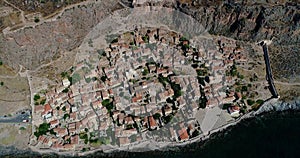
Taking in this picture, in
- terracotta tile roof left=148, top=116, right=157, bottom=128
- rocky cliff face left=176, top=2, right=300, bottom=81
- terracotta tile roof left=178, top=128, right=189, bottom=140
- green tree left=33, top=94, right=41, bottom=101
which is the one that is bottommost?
terracotta tile roof left=178, top=128, right=189, bottom=140

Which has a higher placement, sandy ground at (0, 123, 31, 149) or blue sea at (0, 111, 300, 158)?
sandy ground at (0, 123, 31, 149)

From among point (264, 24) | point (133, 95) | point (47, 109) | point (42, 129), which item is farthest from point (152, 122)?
point (264, 24)

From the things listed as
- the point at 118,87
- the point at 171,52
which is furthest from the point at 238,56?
the point at 118,87

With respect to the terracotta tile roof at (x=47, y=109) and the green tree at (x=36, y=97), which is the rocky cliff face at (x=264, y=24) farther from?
the green tree at (x=36, y=97)

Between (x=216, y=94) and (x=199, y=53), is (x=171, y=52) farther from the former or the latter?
(x=216, y=94)

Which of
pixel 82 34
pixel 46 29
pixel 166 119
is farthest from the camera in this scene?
pixel 82 34

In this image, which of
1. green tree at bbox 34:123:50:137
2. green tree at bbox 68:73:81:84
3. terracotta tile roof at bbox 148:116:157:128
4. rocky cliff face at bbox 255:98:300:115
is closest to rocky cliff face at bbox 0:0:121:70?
green tree at bbox 68:73:81:84

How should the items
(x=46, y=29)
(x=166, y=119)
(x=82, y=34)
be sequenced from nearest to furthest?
(x=166, y=119) → (x=46, y=29) → (x=82, y=34)

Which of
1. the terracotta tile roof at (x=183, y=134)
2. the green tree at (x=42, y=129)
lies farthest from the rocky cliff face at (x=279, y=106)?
the green tree at (x=42, y=129)

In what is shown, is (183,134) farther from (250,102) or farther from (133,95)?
(250,102)

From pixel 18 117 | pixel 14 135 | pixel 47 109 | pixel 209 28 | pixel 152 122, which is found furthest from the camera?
pixel 209 28

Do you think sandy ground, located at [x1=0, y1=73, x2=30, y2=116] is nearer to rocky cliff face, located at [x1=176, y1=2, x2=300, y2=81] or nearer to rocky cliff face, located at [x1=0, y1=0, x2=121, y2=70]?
rocky cliff face, located at [x1=0, y1=0, x2=121, y2=70]
